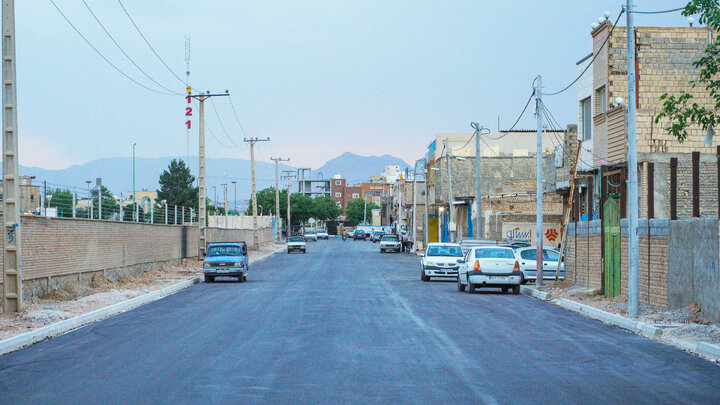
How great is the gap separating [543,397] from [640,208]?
18.2 metres

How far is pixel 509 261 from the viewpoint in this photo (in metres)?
29.5

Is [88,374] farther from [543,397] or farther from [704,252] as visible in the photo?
[704,252]

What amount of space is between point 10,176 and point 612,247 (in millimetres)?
16300

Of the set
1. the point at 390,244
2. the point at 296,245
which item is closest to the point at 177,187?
the point at 296,245

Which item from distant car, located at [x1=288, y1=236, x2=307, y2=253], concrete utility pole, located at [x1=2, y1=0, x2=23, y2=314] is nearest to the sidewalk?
concrete utility pole, located at [x1=2, y1=0, x2=23, y2=314]

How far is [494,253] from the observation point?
29.7 meters

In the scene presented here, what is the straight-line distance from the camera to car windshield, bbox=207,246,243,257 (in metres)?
38.2

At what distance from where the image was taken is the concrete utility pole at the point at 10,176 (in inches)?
779

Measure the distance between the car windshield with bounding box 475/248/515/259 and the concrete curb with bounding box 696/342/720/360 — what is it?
15.0 metres

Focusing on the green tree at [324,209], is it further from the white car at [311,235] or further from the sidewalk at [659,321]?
the sidewalk at [659,321]

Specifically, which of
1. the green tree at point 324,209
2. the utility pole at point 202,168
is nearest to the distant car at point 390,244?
the utility pole at point 202,168

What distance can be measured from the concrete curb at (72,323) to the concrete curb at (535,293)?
12588 mm

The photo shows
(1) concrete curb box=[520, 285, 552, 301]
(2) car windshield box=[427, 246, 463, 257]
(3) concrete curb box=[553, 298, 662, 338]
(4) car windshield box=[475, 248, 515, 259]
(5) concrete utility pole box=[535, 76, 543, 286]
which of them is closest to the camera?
(3) concrete curb box=[553, 298, 662, 338]

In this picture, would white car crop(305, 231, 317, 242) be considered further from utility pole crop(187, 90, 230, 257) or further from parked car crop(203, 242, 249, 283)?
parked car crop(203, 242, 249, 283)
